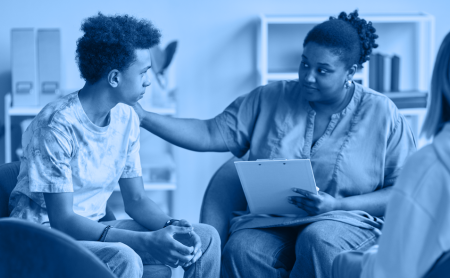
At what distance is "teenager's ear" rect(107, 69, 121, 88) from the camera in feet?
4.96

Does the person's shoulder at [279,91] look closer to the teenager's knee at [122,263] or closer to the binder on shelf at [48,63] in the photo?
the teenager's knee at [122,263]

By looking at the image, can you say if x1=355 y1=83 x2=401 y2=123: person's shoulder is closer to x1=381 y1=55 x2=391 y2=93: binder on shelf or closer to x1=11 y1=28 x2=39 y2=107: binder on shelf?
x1=381 y1=55 x2=391 y2=93: binder on shelf

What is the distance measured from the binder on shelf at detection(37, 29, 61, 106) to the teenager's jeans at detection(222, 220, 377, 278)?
1471mm

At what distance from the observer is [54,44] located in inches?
106

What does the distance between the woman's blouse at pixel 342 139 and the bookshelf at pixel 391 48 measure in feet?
3.43

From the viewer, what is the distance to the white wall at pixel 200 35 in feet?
9.77

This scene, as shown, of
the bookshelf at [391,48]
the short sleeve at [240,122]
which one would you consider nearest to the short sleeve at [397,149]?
the short sleeve at [240,122]

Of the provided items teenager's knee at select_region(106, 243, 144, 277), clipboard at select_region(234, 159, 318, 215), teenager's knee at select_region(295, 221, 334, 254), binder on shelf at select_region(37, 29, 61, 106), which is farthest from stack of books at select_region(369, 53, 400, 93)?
teenager's knee at select_region(106, 243, 144, 277)

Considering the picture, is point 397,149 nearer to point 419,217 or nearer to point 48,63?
point 419,217

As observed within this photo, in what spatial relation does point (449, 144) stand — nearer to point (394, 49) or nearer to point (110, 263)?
point (110, 263)

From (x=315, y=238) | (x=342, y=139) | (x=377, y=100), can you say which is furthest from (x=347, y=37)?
(x=315, y=238)

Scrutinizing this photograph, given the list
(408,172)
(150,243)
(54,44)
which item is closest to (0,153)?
(54,44)

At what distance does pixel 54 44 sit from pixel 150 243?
1.63m

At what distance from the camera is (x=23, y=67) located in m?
2.68
